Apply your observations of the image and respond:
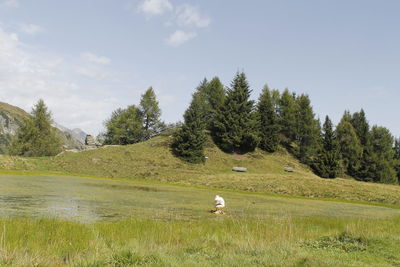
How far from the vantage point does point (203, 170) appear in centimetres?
5756

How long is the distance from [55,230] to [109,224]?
1.69 metres

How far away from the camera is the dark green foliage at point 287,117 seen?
8212 cm

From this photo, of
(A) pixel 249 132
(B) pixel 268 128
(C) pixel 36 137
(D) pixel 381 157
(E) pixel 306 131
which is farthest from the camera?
(D) pixel 381 157

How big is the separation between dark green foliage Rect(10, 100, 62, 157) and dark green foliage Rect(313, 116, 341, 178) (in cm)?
5974

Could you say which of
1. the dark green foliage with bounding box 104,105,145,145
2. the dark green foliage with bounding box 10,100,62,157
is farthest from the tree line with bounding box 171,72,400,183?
the dark green foliage with bounding box 10,100,62,157

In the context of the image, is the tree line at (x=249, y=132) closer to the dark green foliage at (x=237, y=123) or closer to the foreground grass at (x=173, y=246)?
the dark green foliage at (x=237, y=123)

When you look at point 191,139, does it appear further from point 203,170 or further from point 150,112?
point 150,112

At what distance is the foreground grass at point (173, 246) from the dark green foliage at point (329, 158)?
63327 mm

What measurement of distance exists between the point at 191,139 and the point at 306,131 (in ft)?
108

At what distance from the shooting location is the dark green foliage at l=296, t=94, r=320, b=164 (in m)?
78.2

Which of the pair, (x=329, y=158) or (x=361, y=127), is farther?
(x=361, y=127)

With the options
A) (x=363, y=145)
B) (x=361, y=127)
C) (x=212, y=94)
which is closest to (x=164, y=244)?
(x=212, y=94)

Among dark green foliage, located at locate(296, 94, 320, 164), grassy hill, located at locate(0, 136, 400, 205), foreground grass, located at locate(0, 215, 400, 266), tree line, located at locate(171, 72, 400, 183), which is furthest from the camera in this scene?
dark green foliage, located at locate(296, 94, 320, 164)

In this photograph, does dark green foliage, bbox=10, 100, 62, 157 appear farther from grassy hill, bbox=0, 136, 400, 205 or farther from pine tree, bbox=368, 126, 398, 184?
pine tree, bbox=368, 126, 398, 184
